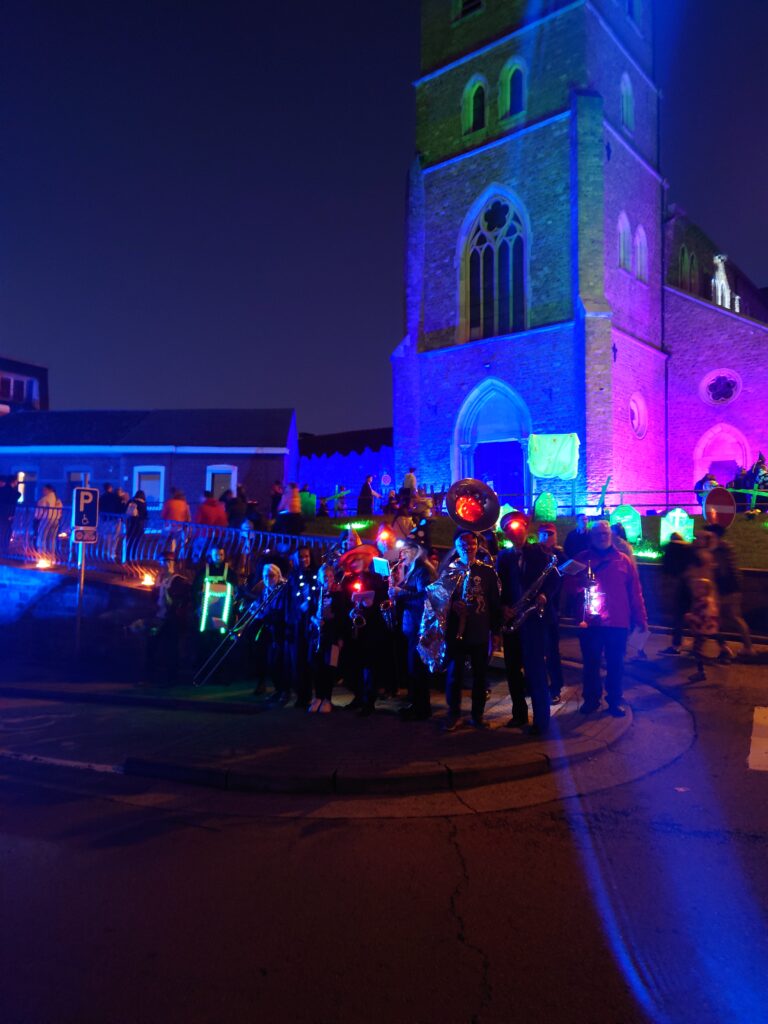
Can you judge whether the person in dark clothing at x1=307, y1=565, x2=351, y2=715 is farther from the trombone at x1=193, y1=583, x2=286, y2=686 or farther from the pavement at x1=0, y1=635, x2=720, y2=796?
the trombone at x1=193, y1=583, x2=286, y2=686

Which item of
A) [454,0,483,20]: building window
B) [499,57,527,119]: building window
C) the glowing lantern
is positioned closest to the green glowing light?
the glowing lantern

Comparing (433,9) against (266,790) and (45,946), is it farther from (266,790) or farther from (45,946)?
(45,946)

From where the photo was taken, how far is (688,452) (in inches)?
1027

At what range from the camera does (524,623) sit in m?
6.93

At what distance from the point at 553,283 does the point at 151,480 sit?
16.1 metres

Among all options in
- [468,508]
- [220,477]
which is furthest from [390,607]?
[220,477]

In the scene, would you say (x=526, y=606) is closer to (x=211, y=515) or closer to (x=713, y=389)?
(x=211, y=515)

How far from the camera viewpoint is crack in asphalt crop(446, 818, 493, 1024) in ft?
9.60

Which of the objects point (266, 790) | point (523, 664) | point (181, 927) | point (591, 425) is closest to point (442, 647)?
point (523, 664)

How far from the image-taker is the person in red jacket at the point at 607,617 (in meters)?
7.34

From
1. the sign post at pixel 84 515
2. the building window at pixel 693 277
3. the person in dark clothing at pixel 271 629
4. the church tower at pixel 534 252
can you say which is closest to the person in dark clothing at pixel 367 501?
the church tower at pixel 534 252

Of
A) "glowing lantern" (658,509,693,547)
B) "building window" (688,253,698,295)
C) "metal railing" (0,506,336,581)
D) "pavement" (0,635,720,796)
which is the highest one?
"building window" (688,253,698,295)

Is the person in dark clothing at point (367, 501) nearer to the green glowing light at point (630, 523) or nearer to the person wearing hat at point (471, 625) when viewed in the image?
the green glowing light at point (630, 523)

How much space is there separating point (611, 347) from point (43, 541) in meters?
16.6
